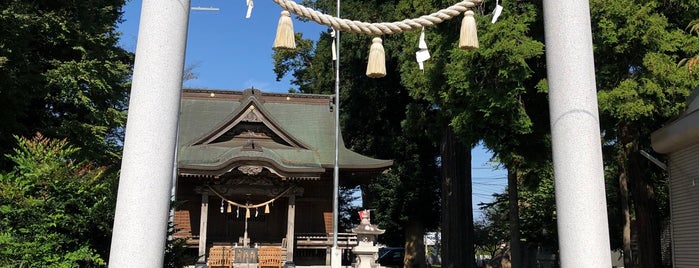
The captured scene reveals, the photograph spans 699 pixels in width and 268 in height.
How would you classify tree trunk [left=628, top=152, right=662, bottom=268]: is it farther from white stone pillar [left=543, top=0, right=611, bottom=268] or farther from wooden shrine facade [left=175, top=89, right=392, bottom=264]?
white stone pillar [left=543, top=0, right=611, bottom=268]

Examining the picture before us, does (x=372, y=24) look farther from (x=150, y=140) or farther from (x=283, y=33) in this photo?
(x=150, y=140)

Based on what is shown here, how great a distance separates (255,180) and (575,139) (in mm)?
15144

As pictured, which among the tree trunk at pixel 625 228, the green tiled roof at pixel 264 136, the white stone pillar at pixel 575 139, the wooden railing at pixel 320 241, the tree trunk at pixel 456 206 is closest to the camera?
the white stone pillar at pixel 575 139

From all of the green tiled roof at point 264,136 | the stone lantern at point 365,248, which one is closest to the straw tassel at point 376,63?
the stone lantern at point 365,248

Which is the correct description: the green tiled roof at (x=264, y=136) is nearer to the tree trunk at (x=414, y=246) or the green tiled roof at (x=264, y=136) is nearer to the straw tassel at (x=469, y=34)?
the tree trunk at (x=414, y=246)

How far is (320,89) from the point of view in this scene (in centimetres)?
2664

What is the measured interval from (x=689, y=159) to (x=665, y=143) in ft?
1.55

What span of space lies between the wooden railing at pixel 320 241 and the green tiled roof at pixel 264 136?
2.29 metres

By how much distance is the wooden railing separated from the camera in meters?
18.0

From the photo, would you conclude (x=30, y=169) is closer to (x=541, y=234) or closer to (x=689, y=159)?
(x=689, y=159)

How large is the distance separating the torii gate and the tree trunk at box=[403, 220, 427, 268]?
63.4 feet

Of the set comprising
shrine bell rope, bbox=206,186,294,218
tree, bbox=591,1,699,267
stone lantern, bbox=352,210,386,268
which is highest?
tree, bbox=591,1,699,267

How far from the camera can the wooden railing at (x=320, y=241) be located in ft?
59.0

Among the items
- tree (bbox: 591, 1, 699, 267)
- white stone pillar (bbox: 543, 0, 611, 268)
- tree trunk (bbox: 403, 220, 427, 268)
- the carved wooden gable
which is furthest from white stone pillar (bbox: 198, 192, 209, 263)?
white stone pillar (bbox: 543, 0, 611, 268)
